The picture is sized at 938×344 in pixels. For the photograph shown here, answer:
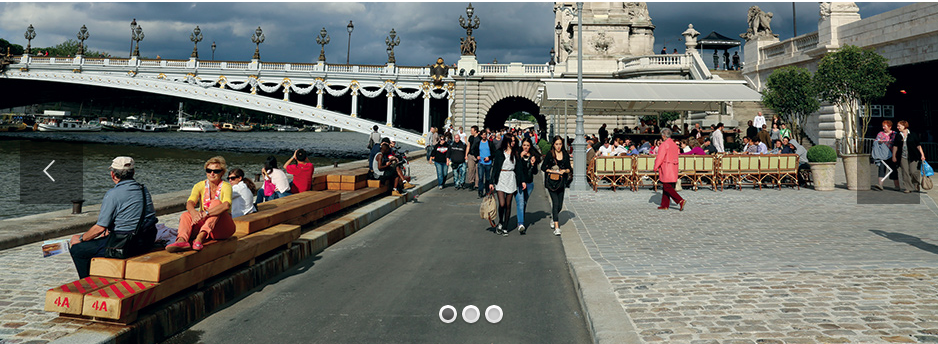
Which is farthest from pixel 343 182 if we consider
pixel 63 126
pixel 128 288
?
pixel 63 126

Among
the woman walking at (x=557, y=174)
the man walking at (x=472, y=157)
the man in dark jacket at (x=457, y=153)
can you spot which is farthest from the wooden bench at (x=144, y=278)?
the man in dark jacket at (x=457, y=153)

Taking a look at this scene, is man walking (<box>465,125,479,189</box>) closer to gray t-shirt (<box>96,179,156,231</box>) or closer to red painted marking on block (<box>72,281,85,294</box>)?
gray t-shirt (<box>96,179,156,231</box>)

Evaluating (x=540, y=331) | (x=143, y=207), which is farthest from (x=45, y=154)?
(x=540, y=331)

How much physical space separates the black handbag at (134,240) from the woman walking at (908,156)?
1537 cm

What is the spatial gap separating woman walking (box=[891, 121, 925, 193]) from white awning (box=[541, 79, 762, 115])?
19.1 feet

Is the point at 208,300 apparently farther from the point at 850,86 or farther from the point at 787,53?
the point at 787,53

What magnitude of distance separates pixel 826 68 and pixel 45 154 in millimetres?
45865

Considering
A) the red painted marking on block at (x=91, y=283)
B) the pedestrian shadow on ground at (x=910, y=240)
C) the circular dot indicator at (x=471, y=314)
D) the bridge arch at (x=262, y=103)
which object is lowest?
the circular dot indicator at (x=471, y=314)

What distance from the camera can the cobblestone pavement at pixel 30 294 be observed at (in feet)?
13.8

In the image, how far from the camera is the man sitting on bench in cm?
490

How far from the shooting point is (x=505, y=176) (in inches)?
371

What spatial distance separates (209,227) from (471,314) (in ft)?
8.63

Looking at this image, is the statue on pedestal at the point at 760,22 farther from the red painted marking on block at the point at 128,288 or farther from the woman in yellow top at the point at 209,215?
the red painted marking on block at the point at 128,288

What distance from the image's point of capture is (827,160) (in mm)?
14891
